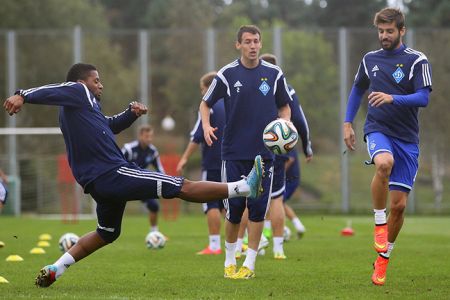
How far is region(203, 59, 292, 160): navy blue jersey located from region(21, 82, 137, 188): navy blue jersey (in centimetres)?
129

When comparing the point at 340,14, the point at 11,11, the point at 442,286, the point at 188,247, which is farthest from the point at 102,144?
the point at 340,14

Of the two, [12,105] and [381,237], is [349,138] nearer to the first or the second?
[381,237]

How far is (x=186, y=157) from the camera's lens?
36.9 ft

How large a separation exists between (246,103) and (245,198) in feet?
2.76

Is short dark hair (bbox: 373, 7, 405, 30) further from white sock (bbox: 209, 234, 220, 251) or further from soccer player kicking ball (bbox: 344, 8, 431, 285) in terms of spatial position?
white sock (bbox: 209, 234, 220, 251)

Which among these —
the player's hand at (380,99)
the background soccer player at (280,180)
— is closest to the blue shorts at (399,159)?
the player's hand at (380,99)

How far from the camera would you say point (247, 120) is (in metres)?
8.20

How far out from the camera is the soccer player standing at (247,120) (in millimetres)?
8156

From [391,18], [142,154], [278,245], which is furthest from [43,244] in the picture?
[391,18]

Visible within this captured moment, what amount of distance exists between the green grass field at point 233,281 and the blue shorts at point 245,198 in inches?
22.1

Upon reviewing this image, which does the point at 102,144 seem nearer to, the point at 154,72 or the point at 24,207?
the point at 24,207

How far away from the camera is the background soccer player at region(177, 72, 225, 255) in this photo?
36.4 ft

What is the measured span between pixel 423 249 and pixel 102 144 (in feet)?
19.4

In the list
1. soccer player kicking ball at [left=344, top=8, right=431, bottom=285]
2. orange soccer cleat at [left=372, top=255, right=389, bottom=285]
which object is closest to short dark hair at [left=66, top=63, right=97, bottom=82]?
soccer player kicking ball at [left=344, top=8, right=431, bottom=285]
